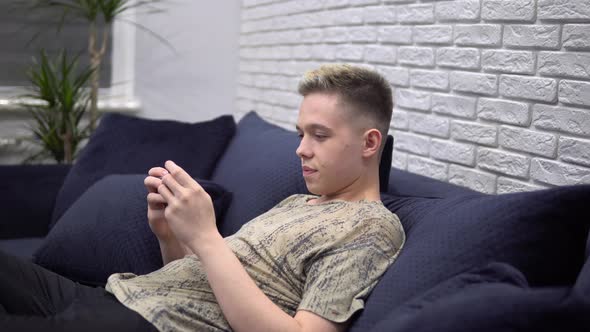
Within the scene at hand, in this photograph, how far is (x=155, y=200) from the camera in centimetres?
169

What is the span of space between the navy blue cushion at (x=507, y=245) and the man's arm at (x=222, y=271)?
0.40 ft

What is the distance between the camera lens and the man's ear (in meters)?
1.72

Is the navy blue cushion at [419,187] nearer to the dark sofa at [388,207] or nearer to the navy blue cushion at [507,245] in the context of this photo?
the dark sofa at [388,207]

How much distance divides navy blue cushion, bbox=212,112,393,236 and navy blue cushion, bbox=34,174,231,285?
0.26ft

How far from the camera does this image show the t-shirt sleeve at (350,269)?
4.68 feet

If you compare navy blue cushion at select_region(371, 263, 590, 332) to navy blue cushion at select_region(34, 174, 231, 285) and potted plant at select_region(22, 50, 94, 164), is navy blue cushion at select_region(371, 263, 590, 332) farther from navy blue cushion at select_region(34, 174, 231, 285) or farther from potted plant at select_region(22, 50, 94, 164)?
potted plant at select_region(22, 50, 94, 164)

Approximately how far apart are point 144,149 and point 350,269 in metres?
1.50

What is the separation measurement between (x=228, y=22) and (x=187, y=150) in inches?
72.7

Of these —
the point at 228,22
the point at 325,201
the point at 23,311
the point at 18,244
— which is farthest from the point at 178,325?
the point at 228,22

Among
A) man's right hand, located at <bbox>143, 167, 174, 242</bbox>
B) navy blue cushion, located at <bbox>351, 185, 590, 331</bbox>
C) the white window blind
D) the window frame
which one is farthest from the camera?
the window frame

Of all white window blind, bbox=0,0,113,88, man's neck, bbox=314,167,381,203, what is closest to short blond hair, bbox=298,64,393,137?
man's neck, bbox=314,167,381,203

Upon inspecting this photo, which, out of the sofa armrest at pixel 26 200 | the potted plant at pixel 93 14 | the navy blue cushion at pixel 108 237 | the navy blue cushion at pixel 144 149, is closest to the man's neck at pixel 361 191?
the navy blue cushion at pixel 108 237

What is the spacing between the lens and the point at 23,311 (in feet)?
5.14

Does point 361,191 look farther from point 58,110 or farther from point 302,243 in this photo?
point 58,110
